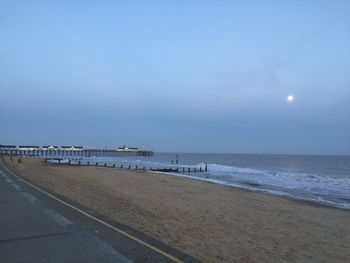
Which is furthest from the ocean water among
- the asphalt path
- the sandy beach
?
the asphalt path

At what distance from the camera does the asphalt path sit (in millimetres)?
7535

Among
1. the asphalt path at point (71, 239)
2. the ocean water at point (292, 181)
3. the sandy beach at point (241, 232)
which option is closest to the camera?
the asphalt path at point (71, 239)

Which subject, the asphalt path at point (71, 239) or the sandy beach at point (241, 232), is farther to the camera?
the sandy beach at point (241, 232)

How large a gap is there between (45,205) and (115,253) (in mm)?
7573

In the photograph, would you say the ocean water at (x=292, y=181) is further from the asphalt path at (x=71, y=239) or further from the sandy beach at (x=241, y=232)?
the asphalt path at (x=71, y=239)

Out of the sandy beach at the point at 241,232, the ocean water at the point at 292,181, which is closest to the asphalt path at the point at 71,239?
the sandy beach at the point at 241,232

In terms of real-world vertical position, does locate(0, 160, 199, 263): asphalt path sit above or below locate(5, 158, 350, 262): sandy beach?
above

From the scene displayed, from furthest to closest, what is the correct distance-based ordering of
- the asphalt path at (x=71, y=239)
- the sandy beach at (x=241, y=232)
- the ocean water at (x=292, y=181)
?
the ocean water at (x=292, y=181) < the sandy beach at (x=241, y=232) < the asphalt path at (x=71, y=239)

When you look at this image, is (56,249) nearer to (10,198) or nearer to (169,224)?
(169,224)

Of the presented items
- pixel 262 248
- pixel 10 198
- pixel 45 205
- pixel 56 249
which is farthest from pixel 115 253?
pixel 10 198

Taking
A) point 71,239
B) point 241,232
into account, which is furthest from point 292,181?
point 71,239

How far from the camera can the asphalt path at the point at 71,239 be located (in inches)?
297

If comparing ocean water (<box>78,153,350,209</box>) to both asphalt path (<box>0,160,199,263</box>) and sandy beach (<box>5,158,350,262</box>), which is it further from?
asphalt path (<box>0,160,199,263</box>)

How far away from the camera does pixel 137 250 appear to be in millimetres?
8125
